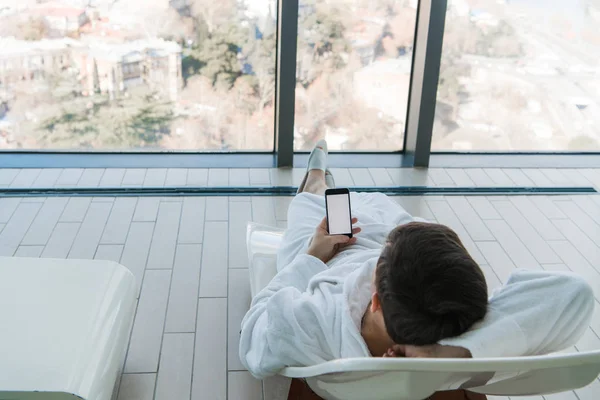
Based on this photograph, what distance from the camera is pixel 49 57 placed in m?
3.05

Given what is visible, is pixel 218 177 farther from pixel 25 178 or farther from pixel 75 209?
pixel 25 178

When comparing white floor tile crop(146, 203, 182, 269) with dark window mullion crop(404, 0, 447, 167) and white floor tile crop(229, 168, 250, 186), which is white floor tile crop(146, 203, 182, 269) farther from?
dark window mullion crop(404, 0, 447, 167)

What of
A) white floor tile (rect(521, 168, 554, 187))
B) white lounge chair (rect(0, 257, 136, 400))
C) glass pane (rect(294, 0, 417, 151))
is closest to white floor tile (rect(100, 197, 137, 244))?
white lounge chair (rect(0, 257, 136, 400))

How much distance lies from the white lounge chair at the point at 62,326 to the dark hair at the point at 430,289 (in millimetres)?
692

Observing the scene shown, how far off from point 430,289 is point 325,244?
0.68 meters

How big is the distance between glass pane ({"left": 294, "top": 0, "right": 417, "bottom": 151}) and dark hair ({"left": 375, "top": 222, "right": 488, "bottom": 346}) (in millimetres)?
2234

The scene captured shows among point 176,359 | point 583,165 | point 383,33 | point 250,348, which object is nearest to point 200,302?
point 176,359

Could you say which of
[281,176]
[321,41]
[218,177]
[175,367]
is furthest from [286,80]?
[175,367]

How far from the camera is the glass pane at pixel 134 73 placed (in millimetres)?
3025

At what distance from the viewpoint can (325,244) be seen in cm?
176

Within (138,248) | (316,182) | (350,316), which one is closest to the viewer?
(350,316)

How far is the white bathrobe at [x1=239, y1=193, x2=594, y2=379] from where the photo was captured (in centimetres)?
118

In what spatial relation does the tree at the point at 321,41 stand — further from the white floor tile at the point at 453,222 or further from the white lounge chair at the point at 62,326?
the white lounge chair at the point at 62,326

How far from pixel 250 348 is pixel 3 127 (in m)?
2.28
